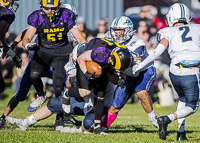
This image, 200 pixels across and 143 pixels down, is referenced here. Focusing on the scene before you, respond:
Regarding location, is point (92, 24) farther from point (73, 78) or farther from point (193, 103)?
point (193, 103)

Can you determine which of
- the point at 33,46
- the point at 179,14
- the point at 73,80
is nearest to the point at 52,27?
the point at 33,46

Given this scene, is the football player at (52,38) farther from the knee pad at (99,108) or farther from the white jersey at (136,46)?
the knee pad at (99,108)

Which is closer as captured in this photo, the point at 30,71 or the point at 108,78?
the point at 108,78

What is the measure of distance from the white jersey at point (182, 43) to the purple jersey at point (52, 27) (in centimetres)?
180

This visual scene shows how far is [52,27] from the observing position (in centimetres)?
666

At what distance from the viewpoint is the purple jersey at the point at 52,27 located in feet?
21.8

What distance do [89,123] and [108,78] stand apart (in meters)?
0.69

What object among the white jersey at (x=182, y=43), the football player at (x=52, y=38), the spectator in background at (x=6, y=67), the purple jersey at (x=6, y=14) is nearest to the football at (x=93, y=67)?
the white jersey at (x=182, y=43)

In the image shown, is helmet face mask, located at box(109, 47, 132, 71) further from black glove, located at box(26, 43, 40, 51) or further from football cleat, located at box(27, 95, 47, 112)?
football cleat, located at box(27, 95, 47, 112)

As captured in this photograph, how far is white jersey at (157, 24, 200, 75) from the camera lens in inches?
212

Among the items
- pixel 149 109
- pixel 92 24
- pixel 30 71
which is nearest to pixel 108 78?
pixel 149 109

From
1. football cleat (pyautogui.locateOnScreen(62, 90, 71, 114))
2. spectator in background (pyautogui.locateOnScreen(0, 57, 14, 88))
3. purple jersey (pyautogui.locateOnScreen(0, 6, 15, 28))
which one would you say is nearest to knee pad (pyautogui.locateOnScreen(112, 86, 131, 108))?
football cleat (pyautogui.locateOnScreen(62, 90, 71, 114))

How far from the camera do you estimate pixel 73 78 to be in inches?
256

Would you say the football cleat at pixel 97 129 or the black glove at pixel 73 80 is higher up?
the black glove at pixel 73 80
